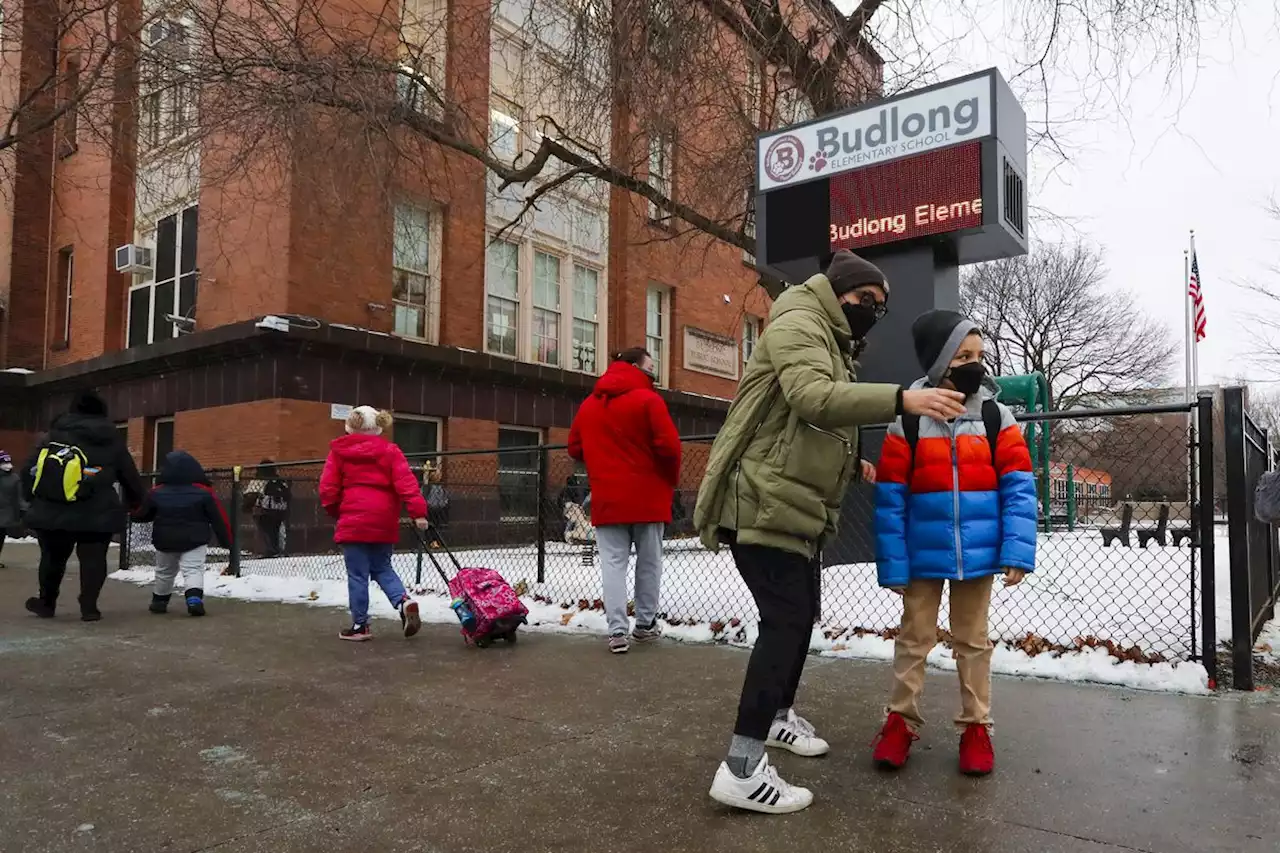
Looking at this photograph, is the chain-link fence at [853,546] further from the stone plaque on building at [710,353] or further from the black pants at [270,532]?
the stone plaque on building at [710,353]

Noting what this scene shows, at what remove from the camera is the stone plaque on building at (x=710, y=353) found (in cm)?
2244

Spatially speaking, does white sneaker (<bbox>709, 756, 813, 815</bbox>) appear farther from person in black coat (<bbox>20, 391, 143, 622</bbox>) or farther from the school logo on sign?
the school logo on sign

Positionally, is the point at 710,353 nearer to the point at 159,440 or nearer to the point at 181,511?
the point at 159,440

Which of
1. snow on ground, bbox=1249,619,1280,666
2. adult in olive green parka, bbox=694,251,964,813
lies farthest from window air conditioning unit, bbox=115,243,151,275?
snow on ground, bbox=1249,619,1280,666

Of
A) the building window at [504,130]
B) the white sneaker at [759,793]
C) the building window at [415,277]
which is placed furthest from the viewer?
the building window at [504,130]

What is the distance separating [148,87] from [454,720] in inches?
354

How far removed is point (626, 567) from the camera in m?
5.77

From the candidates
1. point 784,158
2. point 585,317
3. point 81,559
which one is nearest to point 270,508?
point 81,559

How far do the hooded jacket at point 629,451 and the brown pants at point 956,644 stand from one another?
2512 mm

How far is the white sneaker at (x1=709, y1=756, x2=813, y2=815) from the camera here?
284 cm

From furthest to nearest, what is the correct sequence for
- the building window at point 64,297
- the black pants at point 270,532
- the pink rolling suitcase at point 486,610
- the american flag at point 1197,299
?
the american flag at point 1197,299 < the building window at point 64,297 < the black pants at point 270,532 < the pink rolling suitcase at point 486,610

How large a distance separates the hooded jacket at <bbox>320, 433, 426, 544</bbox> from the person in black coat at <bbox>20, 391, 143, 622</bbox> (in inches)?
86.8

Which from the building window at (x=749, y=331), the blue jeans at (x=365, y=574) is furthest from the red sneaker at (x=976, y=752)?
the building window at (x=749, y=331)

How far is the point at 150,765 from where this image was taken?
3.46 metres
